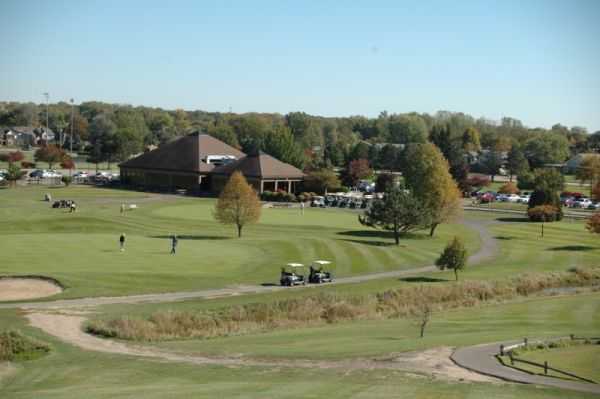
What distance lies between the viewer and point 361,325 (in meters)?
40.1

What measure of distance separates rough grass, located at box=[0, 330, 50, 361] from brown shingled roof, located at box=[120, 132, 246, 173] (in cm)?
8587

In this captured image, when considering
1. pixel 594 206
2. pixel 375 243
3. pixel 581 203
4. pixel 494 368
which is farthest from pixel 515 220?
pixel 494 368

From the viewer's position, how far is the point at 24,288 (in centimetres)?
4447

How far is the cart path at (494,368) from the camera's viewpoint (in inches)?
995

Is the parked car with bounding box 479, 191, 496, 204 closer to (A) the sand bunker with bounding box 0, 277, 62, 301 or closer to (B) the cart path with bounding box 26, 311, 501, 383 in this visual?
(A) the sand bunker with bounding box 0, 277, 62, 301

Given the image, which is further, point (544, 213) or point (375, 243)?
point (544, 213)

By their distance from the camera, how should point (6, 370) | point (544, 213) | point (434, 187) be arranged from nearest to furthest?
point (6, 370) < point (434, 187) < point (544, 213)

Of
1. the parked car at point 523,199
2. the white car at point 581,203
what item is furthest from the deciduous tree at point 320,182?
the white car at point 581,203

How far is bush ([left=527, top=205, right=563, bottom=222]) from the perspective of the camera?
8659cm

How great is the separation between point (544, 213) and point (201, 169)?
5161cm

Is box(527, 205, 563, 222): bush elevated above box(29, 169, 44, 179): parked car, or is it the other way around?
box(29, 169, 44, 179): parked car

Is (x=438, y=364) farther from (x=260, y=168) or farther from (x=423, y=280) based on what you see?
(x=260, y=168)

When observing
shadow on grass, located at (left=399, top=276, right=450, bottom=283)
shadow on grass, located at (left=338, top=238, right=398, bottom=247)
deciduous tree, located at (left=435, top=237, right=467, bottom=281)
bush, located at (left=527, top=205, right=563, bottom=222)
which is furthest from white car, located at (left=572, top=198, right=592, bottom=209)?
shadow on grass, located at (left=399, top=276, right=450, bottom=283)

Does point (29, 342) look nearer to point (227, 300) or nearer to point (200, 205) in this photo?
point (227, 300)
